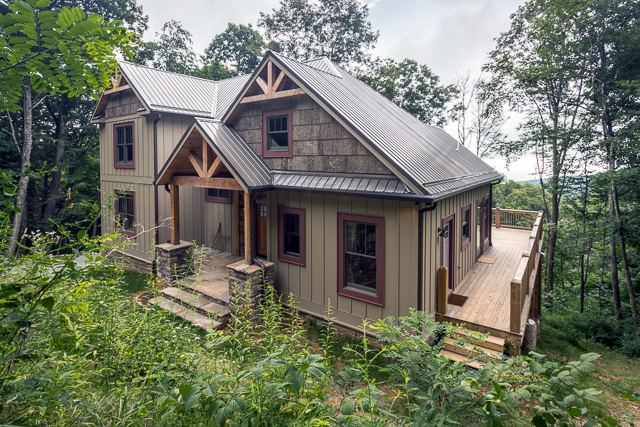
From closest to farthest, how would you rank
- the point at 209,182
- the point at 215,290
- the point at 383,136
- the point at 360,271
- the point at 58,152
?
the point at 360,271 < the point at 383,136 < the point at 209,182 < the point at 215,290 < the point at 58,152

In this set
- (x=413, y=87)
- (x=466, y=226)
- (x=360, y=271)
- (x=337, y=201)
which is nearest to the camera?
(x=360, y=271)

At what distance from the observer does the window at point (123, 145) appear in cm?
1232

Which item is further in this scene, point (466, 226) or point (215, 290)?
point (466, 226)

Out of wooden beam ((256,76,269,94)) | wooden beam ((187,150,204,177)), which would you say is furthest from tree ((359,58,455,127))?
wooden beam ((187,150,204,177))

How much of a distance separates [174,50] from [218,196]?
2092 cm

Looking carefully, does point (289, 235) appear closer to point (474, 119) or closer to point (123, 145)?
point (123, 145)

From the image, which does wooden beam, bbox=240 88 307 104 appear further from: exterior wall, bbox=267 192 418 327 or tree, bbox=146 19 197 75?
tree, bbox=146 19 197 75

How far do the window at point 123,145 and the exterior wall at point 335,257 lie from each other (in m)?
7.37

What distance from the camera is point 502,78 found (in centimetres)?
1677

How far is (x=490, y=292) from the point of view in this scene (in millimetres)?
8367

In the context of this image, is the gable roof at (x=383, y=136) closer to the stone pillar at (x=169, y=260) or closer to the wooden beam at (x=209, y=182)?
the wooden beam at (x=209, y=182)

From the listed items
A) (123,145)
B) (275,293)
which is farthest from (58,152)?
(275,293)

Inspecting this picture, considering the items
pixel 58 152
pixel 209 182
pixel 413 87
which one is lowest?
pixel 209 182

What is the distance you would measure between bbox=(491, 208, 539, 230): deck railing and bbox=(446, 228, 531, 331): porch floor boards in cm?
326
